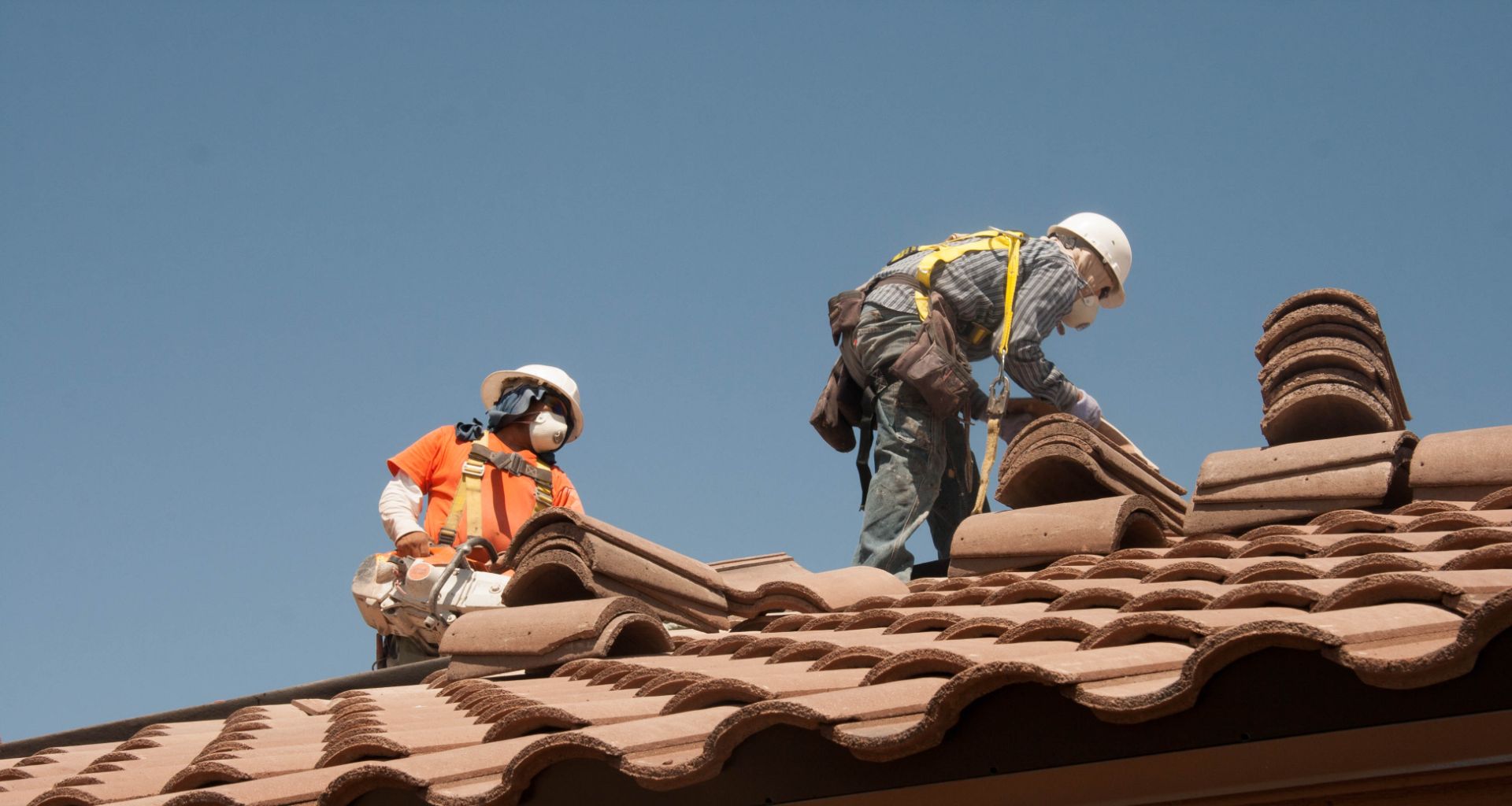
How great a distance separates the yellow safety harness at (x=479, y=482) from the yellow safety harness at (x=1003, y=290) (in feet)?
6.49

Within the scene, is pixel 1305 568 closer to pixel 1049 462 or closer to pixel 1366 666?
pixel 1366 666

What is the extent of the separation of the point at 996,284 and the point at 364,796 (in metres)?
4.87

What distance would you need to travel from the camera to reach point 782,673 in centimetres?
375

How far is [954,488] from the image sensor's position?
778cm

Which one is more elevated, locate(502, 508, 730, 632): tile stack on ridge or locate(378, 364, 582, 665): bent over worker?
locate(378, 364, 582, 665): bent over worker

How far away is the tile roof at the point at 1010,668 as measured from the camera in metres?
2.54

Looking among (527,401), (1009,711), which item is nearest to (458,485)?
(527,401)

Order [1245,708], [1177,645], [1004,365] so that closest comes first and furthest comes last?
[1245,708] → [1177,645] → [1004,365]

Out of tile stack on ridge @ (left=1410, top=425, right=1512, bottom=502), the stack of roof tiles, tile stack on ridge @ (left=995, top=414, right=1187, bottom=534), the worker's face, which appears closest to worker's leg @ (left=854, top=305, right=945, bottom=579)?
the worker's face

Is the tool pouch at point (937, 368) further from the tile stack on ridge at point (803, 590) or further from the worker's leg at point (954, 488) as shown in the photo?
the tile stack on ridge at point (803, 590)

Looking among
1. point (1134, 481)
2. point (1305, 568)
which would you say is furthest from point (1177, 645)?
point (1134, 481)

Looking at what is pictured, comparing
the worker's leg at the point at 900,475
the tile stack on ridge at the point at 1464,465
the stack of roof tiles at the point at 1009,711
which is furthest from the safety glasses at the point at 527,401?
the tile stack on ridge at the point at 1464,465

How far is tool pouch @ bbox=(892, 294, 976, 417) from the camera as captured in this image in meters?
7.21

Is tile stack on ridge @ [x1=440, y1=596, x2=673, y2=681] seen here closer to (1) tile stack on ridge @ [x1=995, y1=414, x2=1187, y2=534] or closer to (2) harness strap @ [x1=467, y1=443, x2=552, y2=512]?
(1) tile stack on ridge @ [x1=995, y1=414, x2=1187, y2=534]
